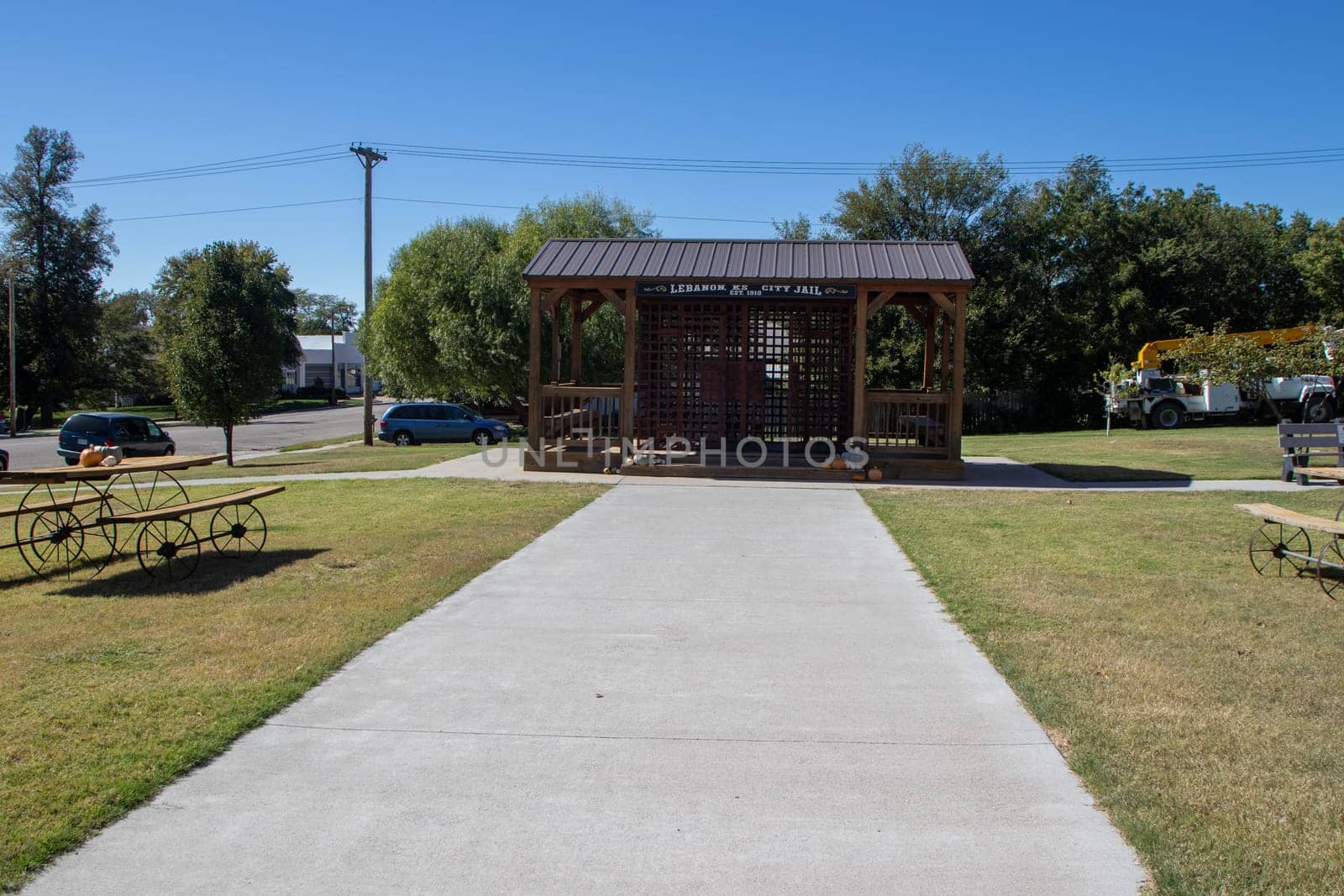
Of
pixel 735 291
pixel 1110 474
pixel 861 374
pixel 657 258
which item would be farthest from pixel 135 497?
pixel 1110 474

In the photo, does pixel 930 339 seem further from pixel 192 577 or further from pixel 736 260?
pixel 192 577

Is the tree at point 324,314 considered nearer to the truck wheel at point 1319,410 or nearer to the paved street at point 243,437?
the paved street at point 243,437

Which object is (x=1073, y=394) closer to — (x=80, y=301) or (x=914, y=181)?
(x=914, y=181)

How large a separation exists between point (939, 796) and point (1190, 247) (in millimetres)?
39401

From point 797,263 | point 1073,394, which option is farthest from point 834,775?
point 1073,394

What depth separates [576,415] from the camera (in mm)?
20547

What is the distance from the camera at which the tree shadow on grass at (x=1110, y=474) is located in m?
16.1

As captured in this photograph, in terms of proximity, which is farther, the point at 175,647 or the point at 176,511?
the point at 176,511

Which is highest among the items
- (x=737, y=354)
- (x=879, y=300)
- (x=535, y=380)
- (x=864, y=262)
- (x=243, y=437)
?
(x=864, y=262)

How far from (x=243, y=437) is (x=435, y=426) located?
1405 centimetres

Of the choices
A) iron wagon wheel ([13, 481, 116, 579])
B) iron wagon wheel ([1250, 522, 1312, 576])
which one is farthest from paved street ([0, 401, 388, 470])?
iron wagon wheel ([1250, 522, 1312, 576])

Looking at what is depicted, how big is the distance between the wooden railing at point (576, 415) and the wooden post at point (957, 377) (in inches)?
222

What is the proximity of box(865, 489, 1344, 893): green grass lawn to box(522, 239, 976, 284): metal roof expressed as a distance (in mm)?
6470

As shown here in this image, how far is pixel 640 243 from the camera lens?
18047 mm
